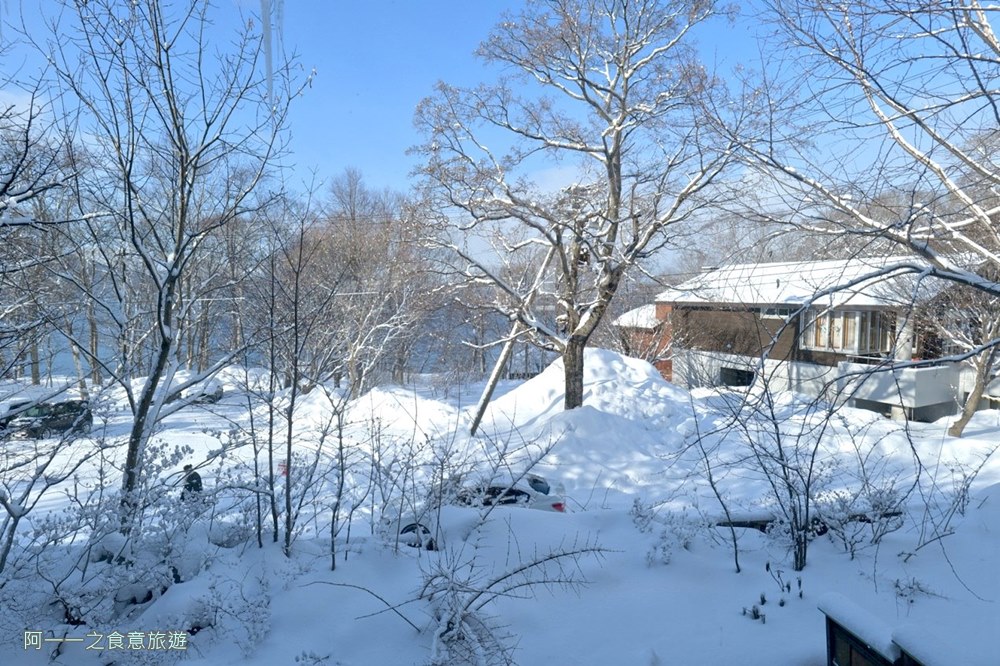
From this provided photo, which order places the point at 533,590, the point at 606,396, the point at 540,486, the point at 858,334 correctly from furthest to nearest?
the point at 858,334 → the point at 606,396 → the point at 540,486 → the point at 533,590

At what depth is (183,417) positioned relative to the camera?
2178 cm

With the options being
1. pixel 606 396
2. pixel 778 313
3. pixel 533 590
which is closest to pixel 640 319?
pixel 606 396

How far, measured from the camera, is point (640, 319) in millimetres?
30078

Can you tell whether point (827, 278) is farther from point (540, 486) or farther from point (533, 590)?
point (540, 486)

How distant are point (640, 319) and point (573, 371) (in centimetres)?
1606

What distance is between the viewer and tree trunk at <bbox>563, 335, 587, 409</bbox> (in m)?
14.6

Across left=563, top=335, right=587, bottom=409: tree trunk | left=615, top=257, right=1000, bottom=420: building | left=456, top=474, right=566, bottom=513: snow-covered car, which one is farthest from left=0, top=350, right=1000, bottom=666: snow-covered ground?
left=563, top=335, right=587, bottom=409: tree trunk

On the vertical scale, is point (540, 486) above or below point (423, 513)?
below

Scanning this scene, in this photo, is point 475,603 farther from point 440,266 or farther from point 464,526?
point 440,266

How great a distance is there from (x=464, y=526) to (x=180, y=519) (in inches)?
80.5

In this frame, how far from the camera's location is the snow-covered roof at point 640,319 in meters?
29.2

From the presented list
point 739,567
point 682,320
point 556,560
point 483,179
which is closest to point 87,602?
point 556,560

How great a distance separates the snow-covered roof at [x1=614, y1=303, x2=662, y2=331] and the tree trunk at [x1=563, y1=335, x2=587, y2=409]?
14598 millimetres

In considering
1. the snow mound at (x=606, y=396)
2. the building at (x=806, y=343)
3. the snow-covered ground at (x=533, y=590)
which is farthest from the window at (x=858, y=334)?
the snow-covered ground at (x=533, y=590)
